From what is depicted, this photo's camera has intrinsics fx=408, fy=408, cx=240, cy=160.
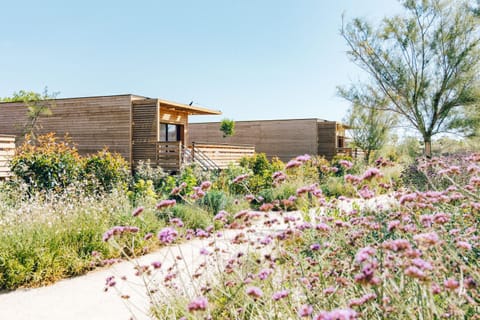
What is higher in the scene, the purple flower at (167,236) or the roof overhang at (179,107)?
the roof overhang at (179,107)

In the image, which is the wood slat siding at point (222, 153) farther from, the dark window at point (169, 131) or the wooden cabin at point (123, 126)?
the dark window at point (169, 131)

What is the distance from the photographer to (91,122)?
17.9 m

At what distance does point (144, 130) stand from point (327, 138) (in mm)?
13808

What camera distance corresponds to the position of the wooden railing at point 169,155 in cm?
1592

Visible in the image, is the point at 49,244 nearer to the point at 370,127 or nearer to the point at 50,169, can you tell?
the point at 50,169

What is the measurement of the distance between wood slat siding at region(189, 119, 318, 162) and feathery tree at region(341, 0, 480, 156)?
34.2ft

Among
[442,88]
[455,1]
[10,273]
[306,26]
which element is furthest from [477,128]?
[10,273]

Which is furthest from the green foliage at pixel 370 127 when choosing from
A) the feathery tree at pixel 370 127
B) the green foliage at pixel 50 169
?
the green foliage at pixel 50 169

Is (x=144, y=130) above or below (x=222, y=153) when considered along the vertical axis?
above

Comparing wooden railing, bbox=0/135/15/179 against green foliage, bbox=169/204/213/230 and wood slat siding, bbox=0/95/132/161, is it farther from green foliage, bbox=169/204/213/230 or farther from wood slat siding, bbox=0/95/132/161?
green foliage, bbox=169/204/213/230

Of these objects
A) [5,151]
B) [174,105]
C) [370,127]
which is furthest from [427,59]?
[5,151]

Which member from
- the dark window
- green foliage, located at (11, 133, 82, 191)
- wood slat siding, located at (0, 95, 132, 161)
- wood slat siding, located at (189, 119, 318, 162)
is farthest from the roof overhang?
wood slat siding, located at (189, 119, 318, 162)

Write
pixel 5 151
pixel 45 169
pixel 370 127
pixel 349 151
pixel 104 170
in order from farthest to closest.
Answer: pixel 349 151 → pixel 370 127 → pixel 5 151 → pixel 104 170 → pixel 45 169

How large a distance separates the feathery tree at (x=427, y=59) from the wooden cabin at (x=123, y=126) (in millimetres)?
7779
